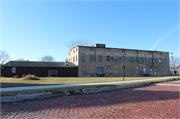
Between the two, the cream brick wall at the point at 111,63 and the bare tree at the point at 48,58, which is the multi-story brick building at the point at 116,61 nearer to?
the cream brick wall at the point at 111,63

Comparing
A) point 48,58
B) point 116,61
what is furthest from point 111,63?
point 48,58

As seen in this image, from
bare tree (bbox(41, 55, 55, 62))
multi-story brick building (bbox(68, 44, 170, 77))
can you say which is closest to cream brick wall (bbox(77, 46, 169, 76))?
multi-story brick building (bbox(68, 44, 170, 77))

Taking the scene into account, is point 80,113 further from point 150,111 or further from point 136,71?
point 136,71

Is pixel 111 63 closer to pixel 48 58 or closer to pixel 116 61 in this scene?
pixel 116 61

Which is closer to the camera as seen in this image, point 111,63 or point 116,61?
point 111,63

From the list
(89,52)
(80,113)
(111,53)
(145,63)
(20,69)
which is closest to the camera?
(80,113)

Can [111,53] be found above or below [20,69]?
above

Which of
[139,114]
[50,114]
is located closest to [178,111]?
[139,114]

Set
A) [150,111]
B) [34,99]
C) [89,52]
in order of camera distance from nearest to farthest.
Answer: [150,111] → [34,99] → [89,52]

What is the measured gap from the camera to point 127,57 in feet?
146

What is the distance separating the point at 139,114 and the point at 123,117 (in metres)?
0.80

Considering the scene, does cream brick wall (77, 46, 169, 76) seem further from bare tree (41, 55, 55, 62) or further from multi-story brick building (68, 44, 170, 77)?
bare tree (41, 55, 55, 62)

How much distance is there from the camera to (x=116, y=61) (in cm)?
4275

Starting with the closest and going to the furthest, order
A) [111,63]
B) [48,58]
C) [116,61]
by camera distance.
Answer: [111,63] < [116,61] < [48,58]
